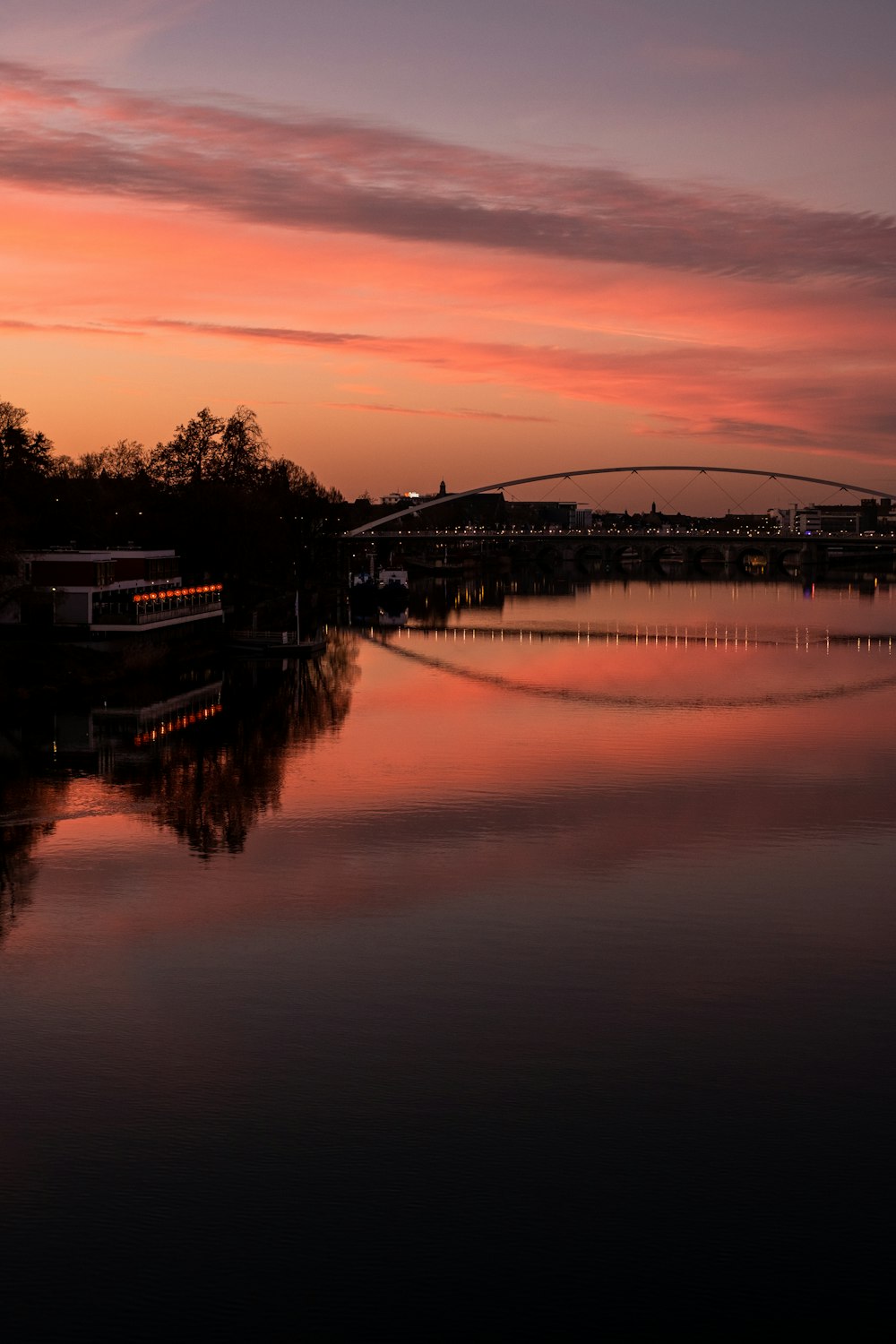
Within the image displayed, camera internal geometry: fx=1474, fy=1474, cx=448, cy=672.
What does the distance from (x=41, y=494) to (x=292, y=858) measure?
5803 centimetres

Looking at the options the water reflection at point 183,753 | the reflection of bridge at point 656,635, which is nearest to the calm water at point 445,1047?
the water reflection at point 183,753

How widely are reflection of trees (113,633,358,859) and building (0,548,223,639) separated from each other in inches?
201

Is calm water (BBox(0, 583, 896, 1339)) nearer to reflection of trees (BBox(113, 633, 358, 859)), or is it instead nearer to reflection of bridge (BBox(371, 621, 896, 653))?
reflection of trees (BBox(113, 633, 358, 859))

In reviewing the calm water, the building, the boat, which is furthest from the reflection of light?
the boat

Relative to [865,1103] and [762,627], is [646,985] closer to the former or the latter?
[865,1103]

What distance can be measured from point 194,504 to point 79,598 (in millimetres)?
26404

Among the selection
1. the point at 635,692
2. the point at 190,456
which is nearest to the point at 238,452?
the point at 190,456

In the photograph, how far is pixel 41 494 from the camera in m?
82.1

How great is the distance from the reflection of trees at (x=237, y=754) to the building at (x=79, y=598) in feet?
16.7

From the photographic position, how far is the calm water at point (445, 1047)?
542 inches

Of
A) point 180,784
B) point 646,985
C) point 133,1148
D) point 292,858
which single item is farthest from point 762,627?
point 133,1148

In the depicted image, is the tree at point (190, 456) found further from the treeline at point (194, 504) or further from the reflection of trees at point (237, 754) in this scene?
the reflection of trees at point (237, 754)

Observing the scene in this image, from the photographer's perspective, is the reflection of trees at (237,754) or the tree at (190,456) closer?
the reflection of trees at (237,754)

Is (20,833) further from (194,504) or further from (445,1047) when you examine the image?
Result: (194,504)
